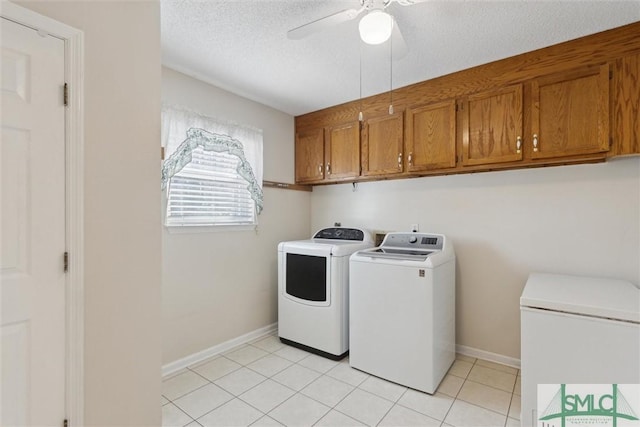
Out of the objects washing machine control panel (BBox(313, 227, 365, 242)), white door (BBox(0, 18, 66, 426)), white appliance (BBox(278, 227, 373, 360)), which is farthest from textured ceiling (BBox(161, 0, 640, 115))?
white appliance (BBox(278, 227, 373, 360))

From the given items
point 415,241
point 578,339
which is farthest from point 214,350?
point 578,339

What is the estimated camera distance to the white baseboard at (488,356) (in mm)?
2533

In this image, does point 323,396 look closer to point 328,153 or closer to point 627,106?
point 328,153

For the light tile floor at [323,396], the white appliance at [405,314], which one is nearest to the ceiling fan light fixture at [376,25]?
the white appliance at [405,314]

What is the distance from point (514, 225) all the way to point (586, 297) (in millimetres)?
951

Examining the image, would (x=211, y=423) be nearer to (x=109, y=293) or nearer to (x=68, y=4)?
(x=109, y=293)

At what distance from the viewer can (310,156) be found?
11.4 ft

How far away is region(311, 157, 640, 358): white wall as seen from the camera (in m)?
2.16

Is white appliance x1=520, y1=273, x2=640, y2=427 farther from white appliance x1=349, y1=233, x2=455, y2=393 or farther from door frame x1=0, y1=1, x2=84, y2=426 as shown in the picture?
door frame x1=0, y1=1, x2=84, y2=426

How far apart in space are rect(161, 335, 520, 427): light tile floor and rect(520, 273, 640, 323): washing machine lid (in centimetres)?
82

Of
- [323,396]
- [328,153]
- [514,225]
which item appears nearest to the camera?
[323,396]

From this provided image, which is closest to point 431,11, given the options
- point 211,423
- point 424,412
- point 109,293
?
point 109,293

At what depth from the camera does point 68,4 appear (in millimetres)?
1296

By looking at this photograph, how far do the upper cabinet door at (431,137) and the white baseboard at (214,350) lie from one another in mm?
2195
